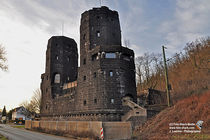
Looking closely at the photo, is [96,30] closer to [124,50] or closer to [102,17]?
[102,17]

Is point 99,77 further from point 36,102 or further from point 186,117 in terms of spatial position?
point 36,102

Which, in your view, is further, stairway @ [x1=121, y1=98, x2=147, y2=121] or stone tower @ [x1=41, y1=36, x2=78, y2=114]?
stone tower @ [x1=41, y1=36, x2=78, y2=114]

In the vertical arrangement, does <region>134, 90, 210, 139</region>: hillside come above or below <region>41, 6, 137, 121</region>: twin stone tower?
below

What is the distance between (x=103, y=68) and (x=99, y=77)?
1580 mm

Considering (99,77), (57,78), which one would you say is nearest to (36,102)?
(57,78)

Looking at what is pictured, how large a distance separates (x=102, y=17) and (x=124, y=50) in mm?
7971

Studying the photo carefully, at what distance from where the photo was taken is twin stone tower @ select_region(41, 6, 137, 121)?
27.2m

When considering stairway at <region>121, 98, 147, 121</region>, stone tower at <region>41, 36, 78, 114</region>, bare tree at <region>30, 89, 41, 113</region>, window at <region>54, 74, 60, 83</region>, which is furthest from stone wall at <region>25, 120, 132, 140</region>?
bare tree at <region>30, 89, 41, 113</region>

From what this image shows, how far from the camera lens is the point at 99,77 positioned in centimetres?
2828

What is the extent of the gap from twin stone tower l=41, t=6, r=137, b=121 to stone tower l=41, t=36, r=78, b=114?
49 centimetres

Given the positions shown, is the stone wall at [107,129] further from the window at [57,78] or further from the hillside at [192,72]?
the window at [57,78]

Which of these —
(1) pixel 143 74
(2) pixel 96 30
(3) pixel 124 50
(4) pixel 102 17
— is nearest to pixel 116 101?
(3) pixel 124 50

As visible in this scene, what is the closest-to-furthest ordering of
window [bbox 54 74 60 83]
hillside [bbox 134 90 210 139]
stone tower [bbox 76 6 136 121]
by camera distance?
1. hillside [bbox 134 90 210 139]
2. stone tower [bbox 76 6 136 121]
3. window [bbox 54 74 60 83]

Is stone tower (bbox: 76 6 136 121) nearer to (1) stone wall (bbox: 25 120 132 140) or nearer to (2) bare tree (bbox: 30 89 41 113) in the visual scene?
(1) stone wall (bbox: 25 120 132 140)
